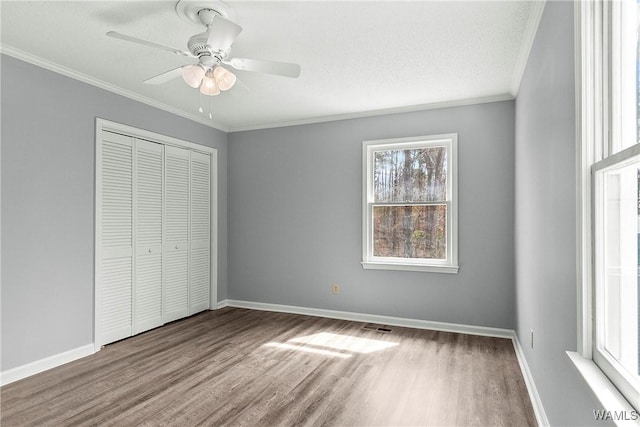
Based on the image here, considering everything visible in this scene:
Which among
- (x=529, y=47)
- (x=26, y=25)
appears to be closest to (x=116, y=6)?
(x=26, y=25)

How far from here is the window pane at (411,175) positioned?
162 inches

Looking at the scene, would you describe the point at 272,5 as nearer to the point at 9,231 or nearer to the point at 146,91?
the point at 146,91

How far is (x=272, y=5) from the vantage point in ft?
7.08

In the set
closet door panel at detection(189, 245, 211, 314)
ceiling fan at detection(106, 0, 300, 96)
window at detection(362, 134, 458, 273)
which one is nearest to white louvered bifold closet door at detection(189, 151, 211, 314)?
closet door panel at detection(189, 245, 211, 314)

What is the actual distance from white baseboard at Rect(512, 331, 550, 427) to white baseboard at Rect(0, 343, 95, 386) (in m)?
3.61

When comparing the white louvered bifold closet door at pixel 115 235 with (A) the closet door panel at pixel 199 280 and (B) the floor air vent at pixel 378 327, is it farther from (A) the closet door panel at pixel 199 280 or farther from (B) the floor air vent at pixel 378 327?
(B) the floor air vent at pixel 378 327

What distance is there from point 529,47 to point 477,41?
35cm

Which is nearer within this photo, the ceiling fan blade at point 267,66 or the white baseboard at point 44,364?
the ceiling fan blade at point 267,66

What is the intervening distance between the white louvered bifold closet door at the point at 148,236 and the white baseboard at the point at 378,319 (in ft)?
3.77

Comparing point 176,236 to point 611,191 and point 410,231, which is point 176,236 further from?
point 611,191

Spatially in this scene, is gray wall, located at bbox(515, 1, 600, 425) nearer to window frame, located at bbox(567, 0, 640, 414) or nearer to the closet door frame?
window frame, located at bbox(567, 0, 640, 414)

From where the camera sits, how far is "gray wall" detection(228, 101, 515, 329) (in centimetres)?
384

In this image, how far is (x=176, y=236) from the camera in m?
4.41

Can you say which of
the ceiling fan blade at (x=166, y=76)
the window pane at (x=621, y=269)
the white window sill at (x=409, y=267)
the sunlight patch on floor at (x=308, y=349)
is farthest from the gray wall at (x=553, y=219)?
the ceiling fan blade at (x=166, y=76)
